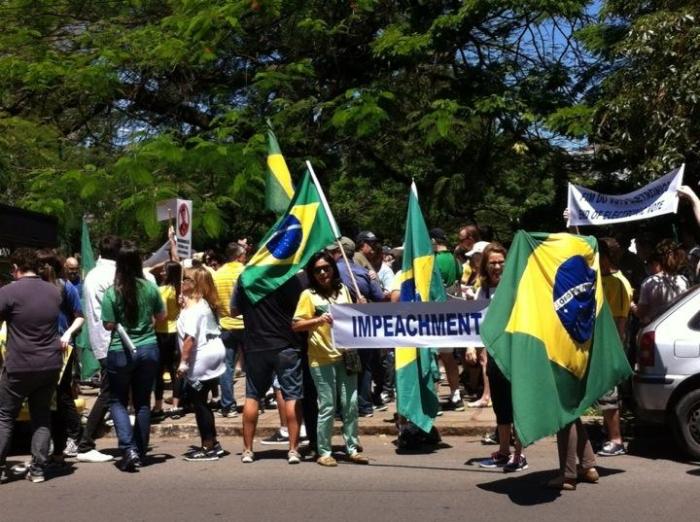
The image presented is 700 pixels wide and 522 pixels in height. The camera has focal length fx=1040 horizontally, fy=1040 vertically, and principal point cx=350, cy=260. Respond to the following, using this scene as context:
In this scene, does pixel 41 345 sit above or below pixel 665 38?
below

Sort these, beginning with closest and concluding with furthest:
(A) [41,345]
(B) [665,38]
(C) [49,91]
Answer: (A) [41,345] < (B) [665,38] < (C) [49,91]

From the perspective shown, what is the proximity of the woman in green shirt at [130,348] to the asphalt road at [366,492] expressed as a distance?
0.31 m

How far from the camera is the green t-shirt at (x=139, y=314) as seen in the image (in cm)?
854

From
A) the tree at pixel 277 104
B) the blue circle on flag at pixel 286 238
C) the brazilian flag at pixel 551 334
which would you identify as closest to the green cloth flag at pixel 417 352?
the blue circle on flag at pixel 286 238

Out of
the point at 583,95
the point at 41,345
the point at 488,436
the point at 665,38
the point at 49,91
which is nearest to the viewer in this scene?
the point at 41,345

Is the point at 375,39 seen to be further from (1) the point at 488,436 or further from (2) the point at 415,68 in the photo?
(1) the point at 488,436

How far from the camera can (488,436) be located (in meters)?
9.48

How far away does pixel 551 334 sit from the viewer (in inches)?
289

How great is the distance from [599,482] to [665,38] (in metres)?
6.25

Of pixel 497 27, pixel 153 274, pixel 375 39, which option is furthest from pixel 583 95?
pixel 153 274

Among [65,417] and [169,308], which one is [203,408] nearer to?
[65,417]

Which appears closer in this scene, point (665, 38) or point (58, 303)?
point (58, 303)

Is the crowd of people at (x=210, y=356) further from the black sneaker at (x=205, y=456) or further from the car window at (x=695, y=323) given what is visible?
the car window at (x=695, y=323)

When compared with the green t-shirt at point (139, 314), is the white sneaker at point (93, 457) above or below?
below
